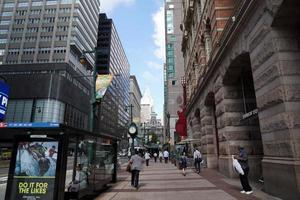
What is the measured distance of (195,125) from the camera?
28.9m

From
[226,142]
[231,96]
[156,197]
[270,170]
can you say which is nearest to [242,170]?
[270,170]

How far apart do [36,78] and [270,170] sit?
2630 inches

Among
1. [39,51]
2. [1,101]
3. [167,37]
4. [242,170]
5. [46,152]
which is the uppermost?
[167,37]

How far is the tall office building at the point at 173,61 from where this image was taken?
7356 centimetres

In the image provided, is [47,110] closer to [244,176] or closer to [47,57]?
[47,57]

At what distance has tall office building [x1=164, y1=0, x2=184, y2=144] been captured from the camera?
73562mm

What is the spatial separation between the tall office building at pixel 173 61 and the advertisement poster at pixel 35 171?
2469 inches

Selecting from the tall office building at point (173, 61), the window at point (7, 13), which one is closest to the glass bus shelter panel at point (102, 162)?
the tall office building at point (173, 61)

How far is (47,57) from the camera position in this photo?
8162 centimetres

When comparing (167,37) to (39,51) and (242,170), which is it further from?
(242,170)

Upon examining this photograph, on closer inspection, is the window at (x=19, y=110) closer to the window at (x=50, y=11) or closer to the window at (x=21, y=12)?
the window at (x=50, y=11)

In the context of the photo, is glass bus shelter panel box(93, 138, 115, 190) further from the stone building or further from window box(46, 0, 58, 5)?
window box(46, 0, 58, 5)

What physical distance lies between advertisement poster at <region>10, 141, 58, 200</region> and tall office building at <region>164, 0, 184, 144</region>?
62.7 m

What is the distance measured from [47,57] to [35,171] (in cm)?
8155
